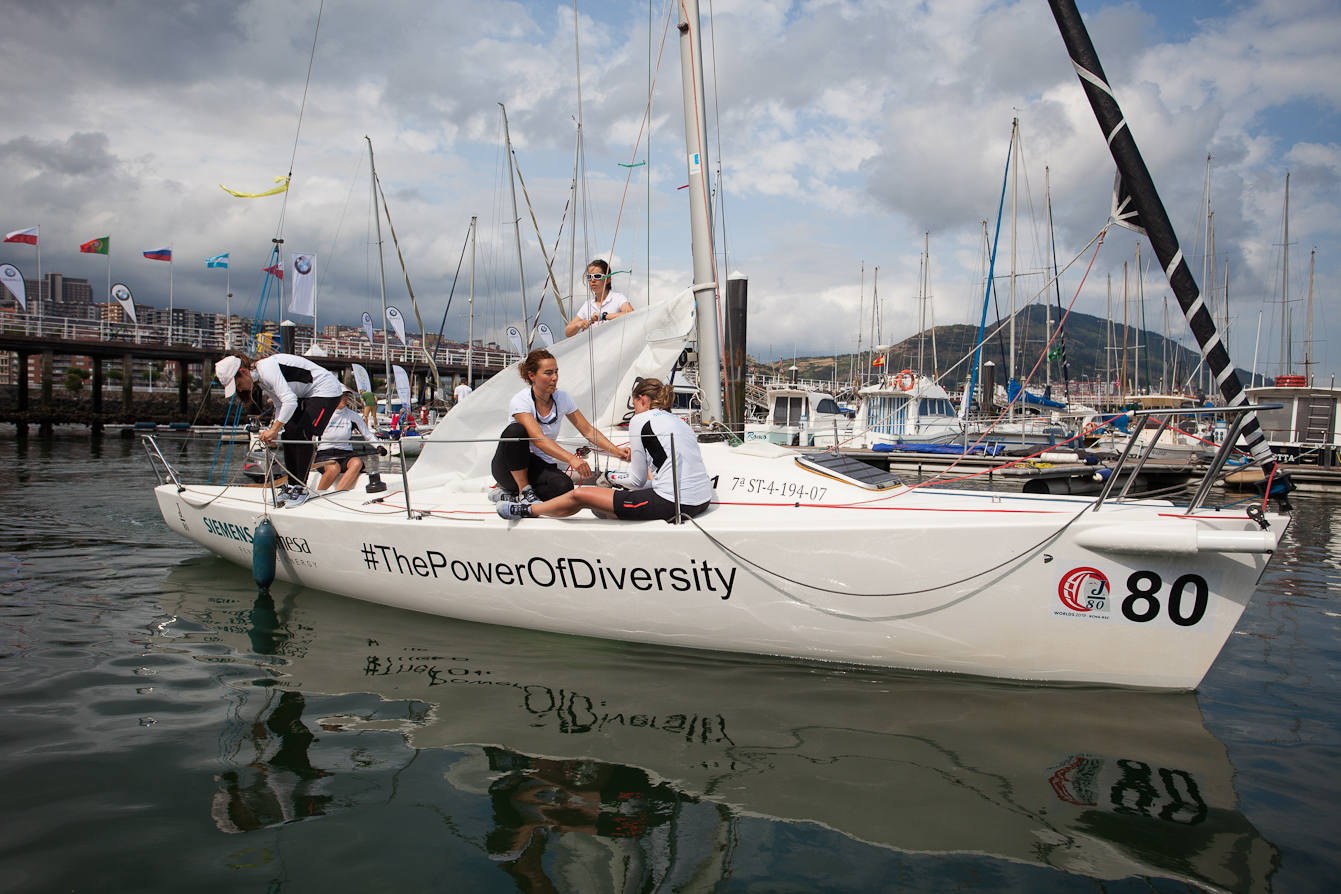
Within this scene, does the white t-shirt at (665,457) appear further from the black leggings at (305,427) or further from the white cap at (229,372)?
the white cap at (229,372)

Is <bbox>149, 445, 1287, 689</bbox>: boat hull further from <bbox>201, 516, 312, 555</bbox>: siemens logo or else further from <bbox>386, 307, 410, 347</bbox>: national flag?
<bbox>386, 307, 410, 347</bbox>: national flag

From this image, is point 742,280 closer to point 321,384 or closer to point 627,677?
point 321,384

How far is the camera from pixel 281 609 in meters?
5.59

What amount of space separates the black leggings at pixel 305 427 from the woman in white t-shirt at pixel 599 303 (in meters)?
2.30

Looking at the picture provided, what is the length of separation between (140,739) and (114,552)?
5.04m

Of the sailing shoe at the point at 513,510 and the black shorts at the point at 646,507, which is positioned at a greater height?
the black shorts at the point at 646,507

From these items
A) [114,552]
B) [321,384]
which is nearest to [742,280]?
[321,384]

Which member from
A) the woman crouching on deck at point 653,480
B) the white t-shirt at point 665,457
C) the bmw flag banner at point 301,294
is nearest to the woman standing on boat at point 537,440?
the woman crouching on deck at point 653,480

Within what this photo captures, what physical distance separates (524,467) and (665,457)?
1.06 metres

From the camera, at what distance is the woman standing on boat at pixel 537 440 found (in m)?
4.74

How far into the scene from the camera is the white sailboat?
3.56m

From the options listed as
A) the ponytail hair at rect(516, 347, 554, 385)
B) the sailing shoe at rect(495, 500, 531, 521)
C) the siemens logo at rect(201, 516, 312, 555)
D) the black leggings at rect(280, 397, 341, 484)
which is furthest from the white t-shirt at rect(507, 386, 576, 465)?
the black leggings at rect(280, 397, 341, 484)

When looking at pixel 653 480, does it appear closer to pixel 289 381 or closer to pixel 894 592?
pixel 894 592

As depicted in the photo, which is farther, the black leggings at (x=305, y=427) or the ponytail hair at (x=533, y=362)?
the black leggings at (x=305, y=427)
